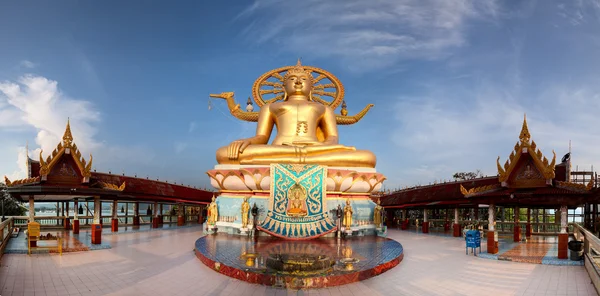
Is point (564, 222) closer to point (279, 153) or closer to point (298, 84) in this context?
point (279, 153)

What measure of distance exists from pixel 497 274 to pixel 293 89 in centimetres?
1290

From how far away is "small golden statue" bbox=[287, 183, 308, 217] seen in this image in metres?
14.4

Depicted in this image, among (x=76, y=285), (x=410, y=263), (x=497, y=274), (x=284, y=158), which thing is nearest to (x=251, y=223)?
(x=284, y=158)

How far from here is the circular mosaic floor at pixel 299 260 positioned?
302 inches

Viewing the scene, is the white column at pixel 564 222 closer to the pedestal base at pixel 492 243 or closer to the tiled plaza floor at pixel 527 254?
the tiled plaza floor at pixel 527 254

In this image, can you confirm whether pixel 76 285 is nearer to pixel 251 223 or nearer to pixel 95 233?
pixel 95 233

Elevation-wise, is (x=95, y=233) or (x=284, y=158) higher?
(x=284, y=158)

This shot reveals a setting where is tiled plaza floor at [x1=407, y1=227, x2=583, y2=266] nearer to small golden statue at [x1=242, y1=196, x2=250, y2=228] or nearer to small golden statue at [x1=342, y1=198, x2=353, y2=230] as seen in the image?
small golden statue at [x1=342, y1=198, x2=353, y2=230]

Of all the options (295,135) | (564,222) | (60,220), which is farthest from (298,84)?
(60,220)

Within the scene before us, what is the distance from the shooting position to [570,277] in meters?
8.79

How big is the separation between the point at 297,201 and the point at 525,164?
7525 millimetres

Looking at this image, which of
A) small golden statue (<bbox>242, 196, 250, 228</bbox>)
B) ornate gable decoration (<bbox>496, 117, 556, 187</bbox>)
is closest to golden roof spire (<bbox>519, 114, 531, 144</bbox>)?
ornate gable decoration (<bbox>496, 117, 556, 187</bbox>)

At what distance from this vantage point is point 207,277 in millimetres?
8383

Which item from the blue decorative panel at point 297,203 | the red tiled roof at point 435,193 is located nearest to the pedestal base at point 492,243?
the red tiled roof at point 435,193
